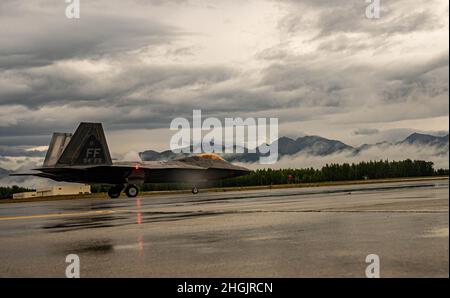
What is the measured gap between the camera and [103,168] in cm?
4294

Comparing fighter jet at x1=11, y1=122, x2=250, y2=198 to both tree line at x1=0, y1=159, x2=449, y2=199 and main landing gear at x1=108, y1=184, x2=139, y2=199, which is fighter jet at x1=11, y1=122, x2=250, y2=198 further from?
tree line at x1=0, y1=159, x2=449, y2=199

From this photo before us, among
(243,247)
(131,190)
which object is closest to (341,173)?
(131,190)

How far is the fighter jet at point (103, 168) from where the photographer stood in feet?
140

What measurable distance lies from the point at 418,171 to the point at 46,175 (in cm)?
7646

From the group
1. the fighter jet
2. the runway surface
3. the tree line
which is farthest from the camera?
the tree line

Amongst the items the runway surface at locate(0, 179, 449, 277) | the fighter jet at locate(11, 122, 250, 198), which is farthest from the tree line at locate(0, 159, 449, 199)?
the runway surface at locate(0, 179, 449, 277)

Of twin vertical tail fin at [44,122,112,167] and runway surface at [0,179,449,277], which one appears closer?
runway surface at [0,179,449,277]

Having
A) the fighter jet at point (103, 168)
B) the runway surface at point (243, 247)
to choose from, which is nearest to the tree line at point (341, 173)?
the fighter jet at point (103, 168)

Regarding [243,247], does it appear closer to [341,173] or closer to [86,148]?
[86,148]

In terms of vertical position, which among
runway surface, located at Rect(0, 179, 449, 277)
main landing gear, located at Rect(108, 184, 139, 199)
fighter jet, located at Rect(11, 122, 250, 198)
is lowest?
main landing gear, located at Rect(108, 184, 139, 199)

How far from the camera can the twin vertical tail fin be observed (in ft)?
140

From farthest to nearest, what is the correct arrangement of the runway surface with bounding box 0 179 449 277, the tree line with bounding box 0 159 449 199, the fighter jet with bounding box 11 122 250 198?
the tree line with bounding box 0 159 449 199 → the fighter jet with bounding box 11 122 250 198 → the runway surface with bounding box 0 179 449 277
